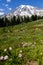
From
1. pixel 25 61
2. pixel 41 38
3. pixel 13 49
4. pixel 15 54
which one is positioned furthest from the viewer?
pixel 41 38

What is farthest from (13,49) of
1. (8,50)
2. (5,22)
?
(5,22)

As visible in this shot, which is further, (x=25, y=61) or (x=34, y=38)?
(x=34, y=38)

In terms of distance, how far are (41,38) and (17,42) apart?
11.3 feet

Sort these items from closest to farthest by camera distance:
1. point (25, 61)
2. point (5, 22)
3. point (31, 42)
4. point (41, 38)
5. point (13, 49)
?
point (25, 61)
point (13, 49)
point (31, 42)
point (41, 38)
point (5, 22)

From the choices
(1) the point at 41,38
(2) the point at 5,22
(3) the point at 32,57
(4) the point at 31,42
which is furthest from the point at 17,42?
(2) the point at 5,22

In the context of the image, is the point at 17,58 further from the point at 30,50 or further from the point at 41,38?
the point at 41,38

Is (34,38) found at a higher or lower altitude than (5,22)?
higher

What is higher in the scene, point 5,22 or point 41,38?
point 41,38

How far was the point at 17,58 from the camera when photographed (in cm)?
1864

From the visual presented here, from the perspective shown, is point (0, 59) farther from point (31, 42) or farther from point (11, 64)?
point (31, 42)

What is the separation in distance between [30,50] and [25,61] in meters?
2.12

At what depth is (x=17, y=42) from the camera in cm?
2294

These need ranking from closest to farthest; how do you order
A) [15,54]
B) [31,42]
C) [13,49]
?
1. [15,54]
2. [13,49]
3. [31,42]

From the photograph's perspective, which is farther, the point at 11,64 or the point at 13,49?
the point at 13,49
